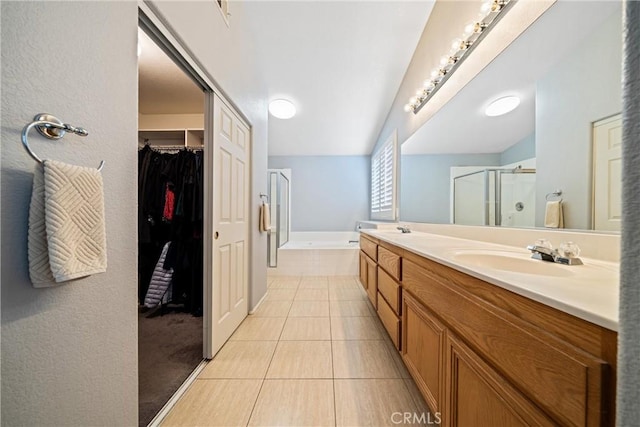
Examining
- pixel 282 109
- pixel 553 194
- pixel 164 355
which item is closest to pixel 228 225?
pixel 164 355

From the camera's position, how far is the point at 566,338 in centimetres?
48

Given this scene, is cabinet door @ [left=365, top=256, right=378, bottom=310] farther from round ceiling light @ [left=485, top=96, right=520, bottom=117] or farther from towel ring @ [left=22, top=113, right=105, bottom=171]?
towel ring @ [left=22, top=113, right=105, bottom=171]

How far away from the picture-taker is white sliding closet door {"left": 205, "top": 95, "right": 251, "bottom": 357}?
1647 millimetres

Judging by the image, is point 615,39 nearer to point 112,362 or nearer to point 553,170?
point 553,170

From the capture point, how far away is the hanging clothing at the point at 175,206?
224 cm

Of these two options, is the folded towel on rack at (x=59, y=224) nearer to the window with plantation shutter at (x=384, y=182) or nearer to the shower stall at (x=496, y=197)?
the shower stall at (x=496, y=197)

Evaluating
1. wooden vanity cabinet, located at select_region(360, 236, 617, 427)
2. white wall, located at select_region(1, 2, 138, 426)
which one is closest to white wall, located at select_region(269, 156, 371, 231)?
wooden vanity cabinet, located at select_region(360, 236, 617, 427)

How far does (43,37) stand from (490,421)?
5.48 feet

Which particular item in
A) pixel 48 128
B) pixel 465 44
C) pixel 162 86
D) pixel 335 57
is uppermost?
pixel 335 57

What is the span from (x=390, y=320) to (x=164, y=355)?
1.62 meters

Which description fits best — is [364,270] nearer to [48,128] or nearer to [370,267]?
[370,267]

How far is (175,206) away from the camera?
2.25 meters

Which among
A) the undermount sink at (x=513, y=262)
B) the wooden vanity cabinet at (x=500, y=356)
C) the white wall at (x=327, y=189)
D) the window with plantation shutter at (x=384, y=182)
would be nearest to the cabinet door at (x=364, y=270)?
the window with plantation shutter at (x=384, y=182)

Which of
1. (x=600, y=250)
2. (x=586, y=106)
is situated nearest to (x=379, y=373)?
(x=600, y=250)
